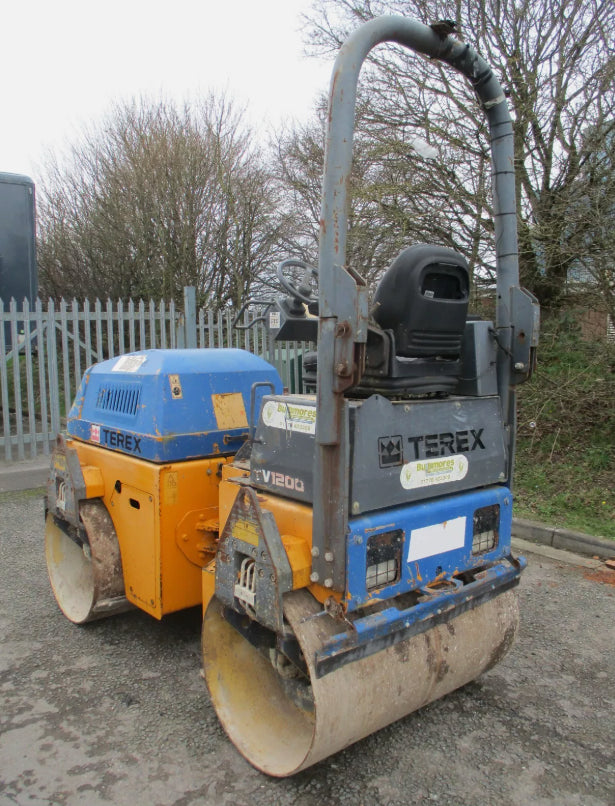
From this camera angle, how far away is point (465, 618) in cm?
270

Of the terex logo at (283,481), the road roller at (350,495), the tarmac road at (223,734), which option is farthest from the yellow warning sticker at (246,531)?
the tarmac road at (223,734)

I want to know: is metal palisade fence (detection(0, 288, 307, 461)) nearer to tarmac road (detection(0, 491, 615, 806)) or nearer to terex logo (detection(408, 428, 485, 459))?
tarmac road (detection(0, 491, 615, 806))

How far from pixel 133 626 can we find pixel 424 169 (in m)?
6.83

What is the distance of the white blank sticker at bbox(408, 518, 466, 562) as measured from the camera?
2.38 m

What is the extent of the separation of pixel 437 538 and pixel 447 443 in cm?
37

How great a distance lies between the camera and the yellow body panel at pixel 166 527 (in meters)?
3.03

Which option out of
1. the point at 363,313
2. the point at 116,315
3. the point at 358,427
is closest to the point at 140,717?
the point at 358,427

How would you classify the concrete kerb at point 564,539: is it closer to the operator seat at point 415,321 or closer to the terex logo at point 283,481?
the operator seat at point 415,321

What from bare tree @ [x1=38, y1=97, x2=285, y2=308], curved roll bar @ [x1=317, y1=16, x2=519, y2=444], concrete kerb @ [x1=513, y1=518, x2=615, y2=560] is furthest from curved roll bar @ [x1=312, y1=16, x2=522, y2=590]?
bare tree @ [x1=38, y1=97, x2=285, y2=308]

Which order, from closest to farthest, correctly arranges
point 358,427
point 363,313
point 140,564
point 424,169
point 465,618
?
1. point 363,313
2. point 358,427
3. point 465,618
4. point 140,564
5. point 424,169

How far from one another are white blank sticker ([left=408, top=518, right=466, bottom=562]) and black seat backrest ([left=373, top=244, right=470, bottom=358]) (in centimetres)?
67

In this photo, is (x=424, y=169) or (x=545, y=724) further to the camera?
(x=424, y=169)

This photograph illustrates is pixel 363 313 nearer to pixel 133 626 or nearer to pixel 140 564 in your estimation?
pixel 140 564

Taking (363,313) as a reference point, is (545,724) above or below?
below
